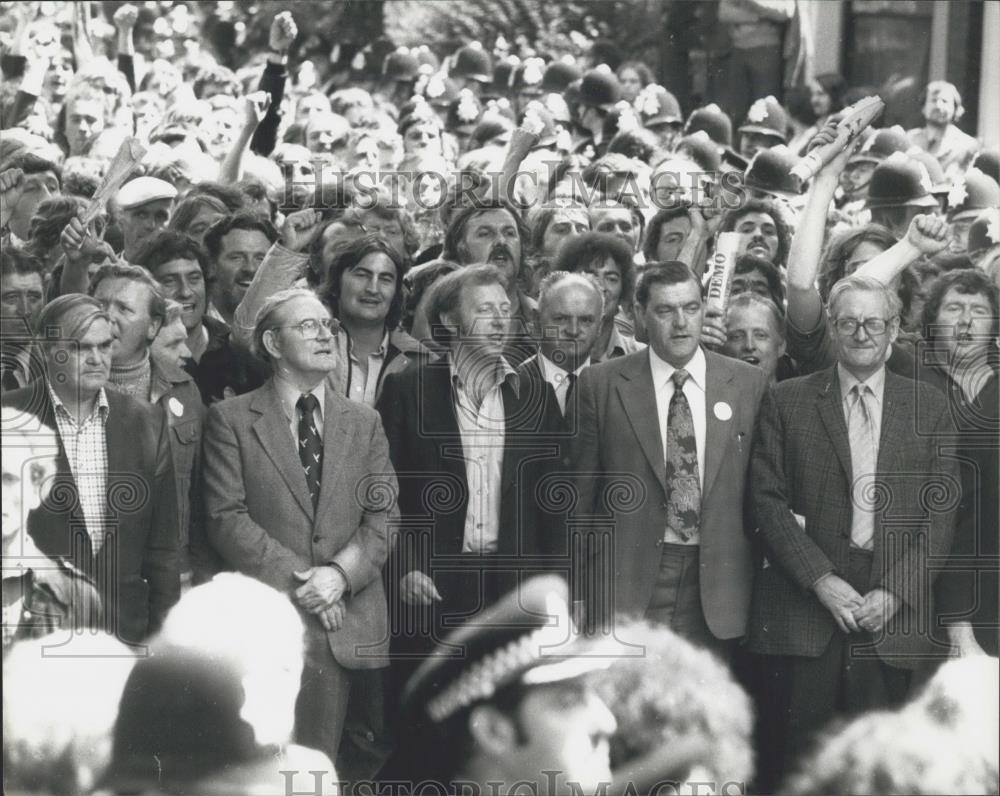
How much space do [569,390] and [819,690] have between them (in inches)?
51.7

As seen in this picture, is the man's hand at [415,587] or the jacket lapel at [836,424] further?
the man's hand at [415,587]

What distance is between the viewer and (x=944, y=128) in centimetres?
733

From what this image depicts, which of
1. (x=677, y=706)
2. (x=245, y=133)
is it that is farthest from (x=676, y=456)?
(x=245, y=133)

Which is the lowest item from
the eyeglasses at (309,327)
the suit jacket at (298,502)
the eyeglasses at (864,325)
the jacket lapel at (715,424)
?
the suit jacket at (298,502)

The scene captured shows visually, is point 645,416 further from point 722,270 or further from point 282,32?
point 282,32

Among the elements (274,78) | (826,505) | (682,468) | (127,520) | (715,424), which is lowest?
(127,520)

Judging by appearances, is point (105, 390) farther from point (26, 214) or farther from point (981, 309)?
point (981, 309)

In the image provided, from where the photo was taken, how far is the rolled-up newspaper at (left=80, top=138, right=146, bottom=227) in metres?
6.96

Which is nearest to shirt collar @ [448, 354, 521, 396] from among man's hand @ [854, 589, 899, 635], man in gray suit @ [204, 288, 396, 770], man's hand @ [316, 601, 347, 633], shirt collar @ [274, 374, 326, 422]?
man in gray suit @ [204, 288, 396, 770]

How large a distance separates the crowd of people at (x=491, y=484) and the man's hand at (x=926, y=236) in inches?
0.6

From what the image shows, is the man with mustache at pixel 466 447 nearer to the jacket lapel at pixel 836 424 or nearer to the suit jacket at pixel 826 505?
the suit jacket at pixel 826 505

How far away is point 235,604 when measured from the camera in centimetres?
676

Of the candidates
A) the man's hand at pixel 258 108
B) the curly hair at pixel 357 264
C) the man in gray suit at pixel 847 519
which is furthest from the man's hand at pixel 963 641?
the man's hand at pixel 258 108

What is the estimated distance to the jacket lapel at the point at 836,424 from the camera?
673cm
